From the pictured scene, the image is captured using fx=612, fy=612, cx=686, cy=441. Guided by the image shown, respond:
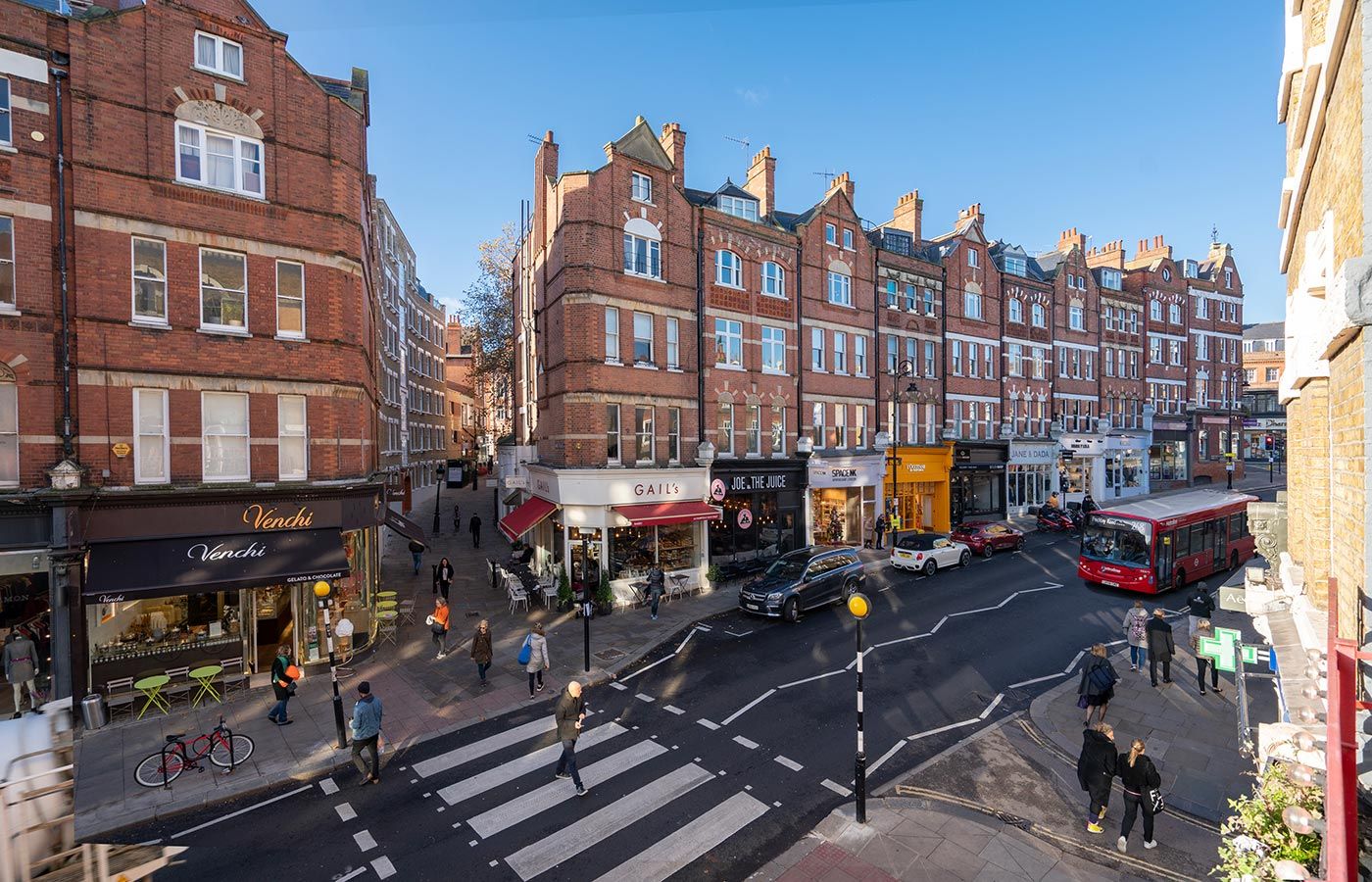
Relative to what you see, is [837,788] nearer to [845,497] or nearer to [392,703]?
[392,703]

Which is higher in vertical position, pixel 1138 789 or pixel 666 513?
pixel 666 513

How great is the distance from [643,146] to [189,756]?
21957mm

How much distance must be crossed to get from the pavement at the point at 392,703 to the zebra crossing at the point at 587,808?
74.8 inches

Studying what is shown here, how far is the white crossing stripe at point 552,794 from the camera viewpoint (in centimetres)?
905

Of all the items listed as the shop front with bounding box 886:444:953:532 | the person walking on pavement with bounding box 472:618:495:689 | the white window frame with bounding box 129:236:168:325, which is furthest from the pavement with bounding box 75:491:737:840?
the shop front with bounding box 886:444:953:532

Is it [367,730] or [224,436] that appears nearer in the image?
[367,730]

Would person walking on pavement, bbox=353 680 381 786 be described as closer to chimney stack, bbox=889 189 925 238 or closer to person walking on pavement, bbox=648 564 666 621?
person walking on pavement, bbox=648 564 666 621

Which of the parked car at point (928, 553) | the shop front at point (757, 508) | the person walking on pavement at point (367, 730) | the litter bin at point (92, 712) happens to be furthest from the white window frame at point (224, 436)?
the parked car at point (928, 553)

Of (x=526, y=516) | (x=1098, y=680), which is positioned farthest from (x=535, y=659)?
(x=1098, y=680)

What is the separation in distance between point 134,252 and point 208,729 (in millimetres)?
10516

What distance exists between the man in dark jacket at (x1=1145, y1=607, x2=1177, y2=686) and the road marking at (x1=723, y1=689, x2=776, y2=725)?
862 centimetres

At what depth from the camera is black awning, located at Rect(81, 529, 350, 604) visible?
12.9m

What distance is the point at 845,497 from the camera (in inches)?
1162

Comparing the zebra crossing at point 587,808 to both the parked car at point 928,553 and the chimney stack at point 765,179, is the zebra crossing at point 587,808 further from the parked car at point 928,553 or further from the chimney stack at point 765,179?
the chimney stack at point 765,179
